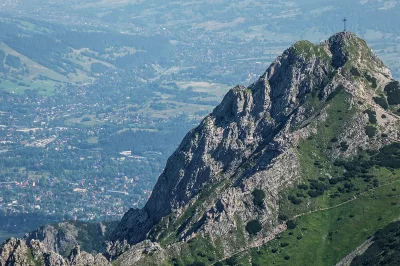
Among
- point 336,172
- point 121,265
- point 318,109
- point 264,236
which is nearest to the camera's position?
point 121,265

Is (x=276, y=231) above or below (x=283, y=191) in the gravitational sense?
below

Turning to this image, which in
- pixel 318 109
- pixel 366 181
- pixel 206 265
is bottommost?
pixel 206 265

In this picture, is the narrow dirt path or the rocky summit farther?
the narrow dirt path

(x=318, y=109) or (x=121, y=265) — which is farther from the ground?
(x=318, y=109)

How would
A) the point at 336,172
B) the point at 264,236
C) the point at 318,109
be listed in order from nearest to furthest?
1. the point at 264,236
2. the point at 336,172
3. the point at 318,109

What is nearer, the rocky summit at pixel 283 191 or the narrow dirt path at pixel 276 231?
the rocky summit at pixel 283 191

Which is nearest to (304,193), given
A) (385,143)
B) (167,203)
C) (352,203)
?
(352,203)

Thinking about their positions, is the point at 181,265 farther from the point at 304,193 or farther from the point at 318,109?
the point at 318,109

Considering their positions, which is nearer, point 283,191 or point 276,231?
point 276,231
